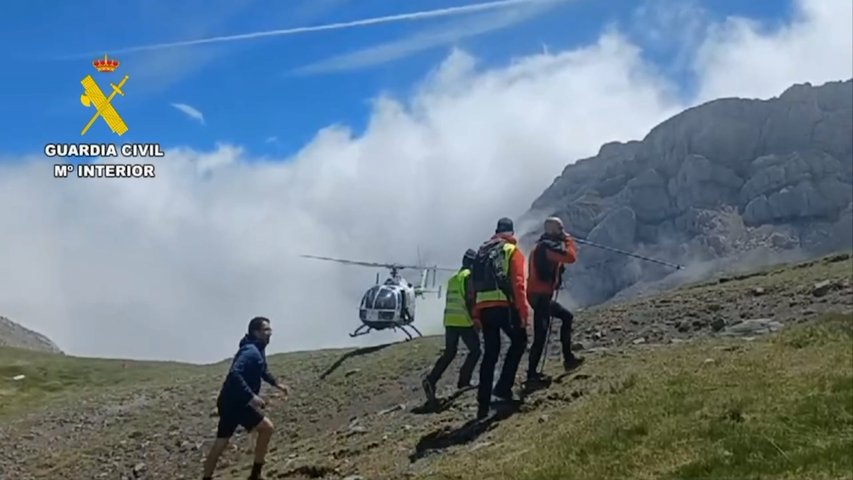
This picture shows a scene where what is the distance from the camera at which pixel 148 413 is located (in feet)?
96.2

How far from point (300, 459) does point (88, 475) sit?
8211 mm

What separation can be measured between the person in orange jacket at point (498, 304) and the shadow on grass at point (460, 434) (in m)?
0.22

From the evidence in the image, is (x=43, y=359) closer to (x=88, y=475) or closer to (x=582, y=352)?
(x=88, y=475)

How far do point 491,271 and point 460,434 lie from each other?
2.54 metres

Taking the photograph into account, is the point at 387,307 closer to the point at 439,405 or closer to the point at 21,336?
the point at 439,405

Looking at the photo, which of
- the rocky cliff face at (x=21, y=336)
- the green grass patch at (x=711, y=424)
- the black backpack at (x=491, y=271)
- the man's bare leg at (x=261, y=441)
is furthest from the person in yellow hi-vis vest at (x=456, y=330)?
the rocky cliff face at (x=21, y=336)

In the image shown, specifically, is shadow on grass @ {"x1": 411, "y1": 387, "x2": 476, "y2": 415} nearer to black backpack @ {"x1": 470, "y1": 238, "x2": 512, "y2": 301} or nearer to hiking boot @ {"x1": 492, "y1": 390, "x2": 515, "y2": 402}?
hiking boot @ {"x1": 492, "y1": 390, "x2": 515, "y2": 402}

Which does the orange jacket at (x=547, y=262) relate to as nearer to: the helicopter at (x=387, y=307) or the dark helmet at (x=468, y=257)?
the dark helmet at (x=468, y=257)

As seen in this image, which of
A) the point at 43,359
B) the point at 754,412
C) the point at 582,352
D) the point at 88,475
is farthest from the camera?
the point at 43,359

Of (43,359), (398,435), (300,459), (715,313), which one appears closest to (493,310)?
(398,435)

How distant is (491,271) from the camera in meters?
16.2

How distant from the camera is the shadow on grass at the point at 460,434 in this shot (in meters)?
15.3

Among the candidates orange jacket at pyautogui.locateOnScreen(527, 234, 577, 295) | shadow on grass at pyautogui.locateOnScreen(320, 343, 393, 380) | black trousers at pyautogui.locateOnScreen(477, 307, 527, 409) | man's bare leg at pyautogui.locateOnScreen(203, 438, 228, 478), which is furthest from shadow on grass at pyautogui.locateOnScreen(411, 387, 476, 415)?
shadow on grass at pyautogui.locateOnScreen(320, 343, 393, 380)

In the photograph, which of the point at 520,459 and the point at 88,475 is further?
the point at 88,475
